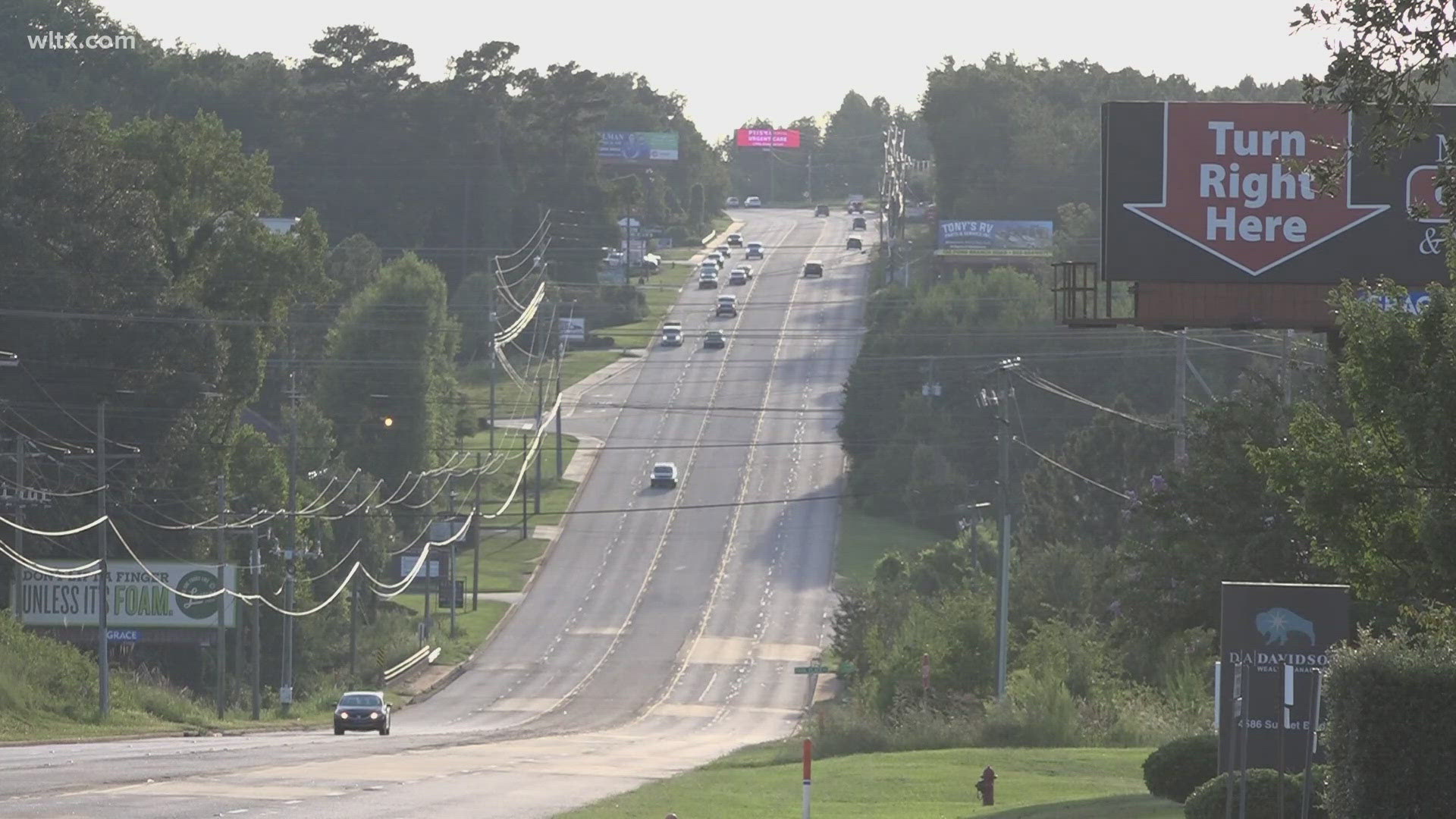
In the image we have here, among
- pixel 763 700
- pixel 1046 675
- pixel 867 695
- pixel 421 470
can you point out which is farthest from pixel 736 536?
pixel 1046 675

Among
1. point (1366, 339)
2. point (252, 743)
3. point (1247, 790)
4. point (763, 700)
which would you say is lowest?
point (763, 700)

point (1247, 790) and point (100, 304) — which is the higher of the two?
point (100, 304)

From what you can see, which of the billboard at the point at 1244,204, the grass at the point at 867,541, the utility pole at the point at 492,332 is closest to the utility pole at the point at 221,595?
the utility pole at the point at 492,332

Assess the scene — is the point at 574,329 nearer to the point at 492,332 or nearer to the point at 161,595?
the point at 492,332

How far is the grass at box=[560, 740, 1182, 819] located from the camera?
86.1 feet

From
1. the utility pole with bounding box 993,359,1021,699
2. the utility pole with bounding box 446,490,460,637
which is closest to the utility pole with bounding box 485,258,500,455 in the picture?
the utility pole with bounding box 446,490,460,637

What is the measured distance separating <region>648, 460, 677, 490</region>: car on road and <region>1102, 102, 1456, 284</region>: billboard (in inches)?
2883

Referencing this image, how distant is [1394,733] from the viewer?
15539mm

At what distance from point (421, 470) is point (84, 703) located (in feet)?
158

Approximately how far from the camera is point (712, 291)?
16112cm

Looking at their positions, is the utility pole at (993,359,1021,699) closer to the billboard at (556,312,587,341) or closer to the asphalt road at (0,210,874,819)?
the asphalt road at (0,210,874,819)

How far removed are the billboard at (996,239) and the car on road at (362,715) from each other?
338ft

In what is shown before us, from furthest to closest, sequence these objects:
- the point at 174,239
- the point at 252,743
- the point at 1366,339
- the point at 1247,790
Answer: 1. the point at 174,239
2. the point at 252,743
3. the point at 1247,790
4. the point at 1366,339

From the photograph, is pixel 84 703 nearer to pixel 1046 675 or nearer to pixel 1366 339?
pixel 1046 675
